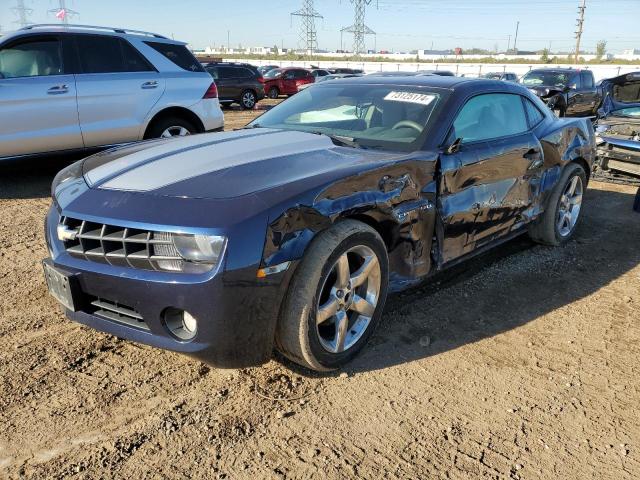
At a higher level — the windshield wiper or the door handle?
the door handle

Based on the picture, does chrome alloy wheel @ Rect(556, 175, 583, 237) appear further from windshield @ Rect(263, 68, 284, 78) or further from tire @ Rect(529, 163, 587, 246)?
windshield @ Rect(263, 68, 284, 78)

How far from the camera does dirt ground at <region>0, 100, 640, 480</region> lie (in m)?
2.26

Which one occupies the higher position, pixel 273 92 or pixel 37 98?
pixel 37 98

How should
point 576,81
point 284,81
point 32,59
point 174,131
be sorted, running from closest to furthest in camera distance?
point 32,59 → point 174,131 → point 576,81 → point 284,81

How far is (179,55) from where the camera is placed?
7574 mm

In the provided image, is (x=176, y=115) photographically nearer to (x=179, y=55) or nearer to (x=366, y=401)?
(x=179, y=55)

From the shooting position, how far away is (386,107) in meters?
3.72

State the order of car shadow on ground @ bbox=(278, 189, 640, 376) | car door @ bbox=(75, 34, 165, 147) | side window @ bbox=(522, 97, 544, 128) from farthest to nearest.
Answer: car door @ bbox=(75, 34, 165, 147) < side window @ bbox=(522, 97, 544, 128) < car shadow on ground @ bbox=(278, 189, 640, 376)

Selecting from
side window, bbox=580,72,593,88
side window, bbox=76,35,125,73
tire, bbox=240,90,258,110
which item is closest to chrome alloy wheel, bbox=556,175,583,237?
side window, bbox=76,35,125,73

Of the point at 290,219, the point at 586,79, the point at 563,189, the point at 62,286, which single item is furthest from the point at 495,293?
the point at 586,79

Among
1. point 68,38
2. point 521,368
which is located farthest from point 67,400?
point 68,38

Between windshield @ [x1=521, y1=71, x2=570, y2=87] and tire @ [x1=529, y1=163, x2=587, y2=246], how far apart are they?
37.2 ft

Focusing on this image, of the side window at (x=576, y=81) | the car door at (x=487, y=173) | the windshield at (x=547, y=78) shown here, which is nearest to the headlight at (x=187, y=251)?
the car door at (x=487, y=173)

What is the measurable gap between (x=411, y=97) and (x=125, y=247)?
89.0 inches
